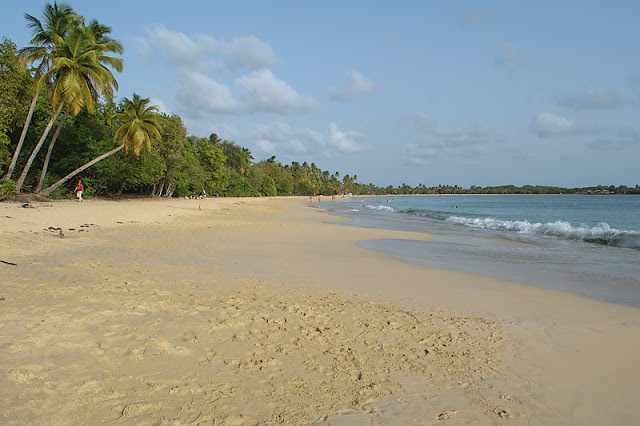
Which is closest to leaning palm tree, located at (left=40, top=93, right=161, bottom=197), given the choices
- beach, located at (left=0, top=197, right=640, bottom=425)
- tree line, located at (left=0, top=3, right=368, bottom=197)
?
tree line, located at (left=0, top=3, right=368, bottom=197)

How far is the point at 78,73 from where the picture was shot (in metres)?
20.3

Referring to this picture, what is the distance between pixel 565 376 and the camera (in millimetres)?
3350

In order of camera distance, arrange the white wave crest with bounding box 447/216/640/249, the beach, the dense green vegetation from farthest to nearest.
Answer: the dense green vegetation, the white wave crest with bounding box 447/216/640/249, the beach

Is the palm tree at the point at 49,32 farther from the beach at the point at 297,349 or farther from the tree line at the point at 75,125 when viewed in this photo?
the beach at the point at 297,349

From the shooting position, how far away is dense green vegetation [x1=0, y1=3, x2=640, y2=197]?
769 inches

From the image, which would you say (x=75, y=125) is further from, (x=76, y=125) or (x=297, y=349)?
(x=297, y=349)

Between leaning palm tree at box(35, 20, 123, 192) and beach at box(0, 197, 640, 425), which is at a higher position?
leaning palm tree at box(35, 20, 123, 192)

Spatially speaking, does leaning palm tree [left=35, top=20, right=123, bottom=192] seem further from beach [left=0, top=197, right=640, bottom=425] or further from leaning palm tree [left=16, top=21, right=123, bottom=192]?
beach [left=0, top=197, right=640, bottom=425]

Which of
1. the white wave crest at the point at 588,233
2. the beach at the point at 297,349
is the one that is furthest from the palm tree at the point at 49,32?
the white wave crest at the point at 588,233

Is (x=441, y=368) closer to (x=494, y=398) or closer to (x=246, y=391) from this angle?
(x=494, y=398)

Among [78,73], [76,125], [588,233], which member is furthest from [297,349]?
[76,125]

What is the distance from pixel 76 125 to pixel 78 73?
9.44 m

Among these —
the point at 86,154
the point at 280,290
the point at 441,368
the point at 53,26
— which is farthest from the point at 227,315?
the point at 86,154

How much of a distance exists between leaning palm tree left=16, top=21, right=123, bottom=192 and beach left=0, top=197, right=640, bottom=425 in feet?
54.8
